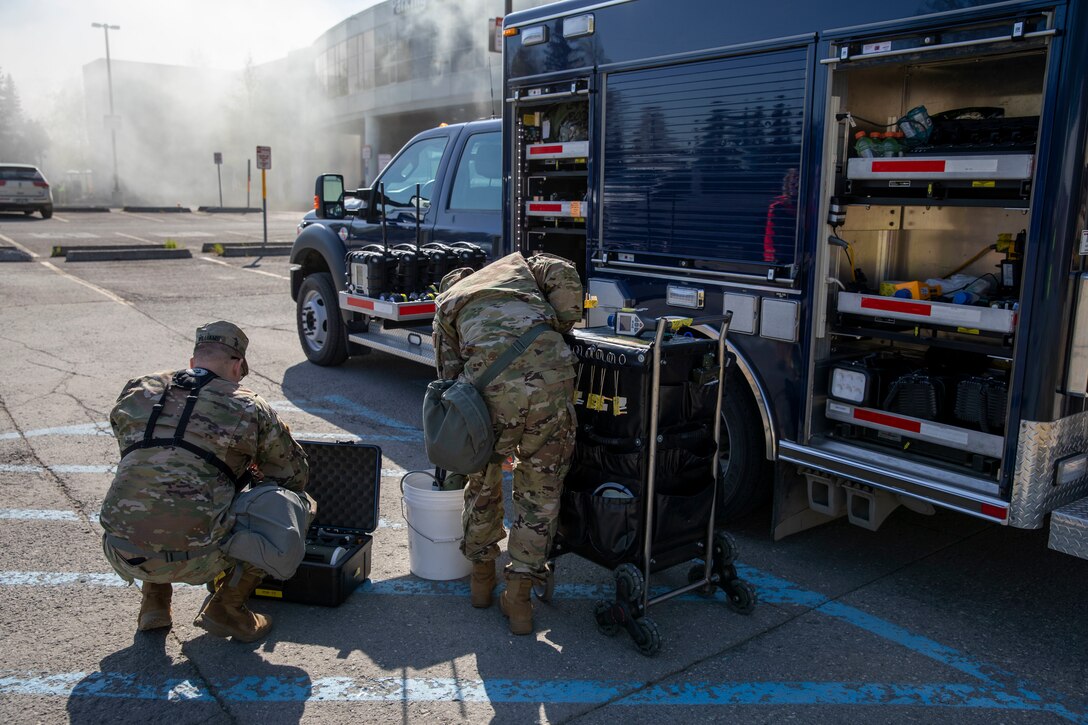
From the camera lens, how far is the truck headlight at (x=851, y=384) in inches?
163

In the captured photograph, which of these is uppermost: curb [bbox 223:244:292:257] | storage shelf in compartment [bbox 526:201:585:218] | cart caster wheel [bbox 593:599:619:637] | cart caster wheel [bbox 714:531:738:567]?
storage shelf in compartment [bbox 526:201:585:218]

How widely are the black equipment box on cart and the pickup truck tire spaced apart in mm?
4947

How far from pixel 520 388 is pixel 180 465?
1.31 m

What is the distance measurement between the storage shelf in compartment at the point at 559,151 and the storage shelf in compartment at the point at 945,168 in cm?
177

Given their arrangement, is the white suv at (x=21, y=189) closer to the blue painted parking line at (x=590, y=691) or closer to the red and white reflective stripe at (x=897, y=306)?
the blue painted parking line at (x=590, y=691)

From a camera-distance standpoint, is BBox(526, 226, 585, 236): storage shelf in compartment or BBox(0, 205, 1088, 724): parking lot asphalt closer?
BBox(0, 205, 1088, 724): parking lot asphalt

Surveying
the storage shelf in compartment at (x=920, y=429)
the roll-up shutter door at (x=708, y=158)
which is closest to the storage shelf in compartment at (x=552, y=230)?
the roll-up shutter door at (x=708, y=158)

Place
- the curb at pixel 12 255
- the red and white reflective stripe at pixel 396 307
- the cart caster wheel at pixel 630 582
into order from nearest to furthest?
the cart caster wheel at pixel 630 582, the red and white reflective stripe at pixel 396 307, the curb at pixel 12 255

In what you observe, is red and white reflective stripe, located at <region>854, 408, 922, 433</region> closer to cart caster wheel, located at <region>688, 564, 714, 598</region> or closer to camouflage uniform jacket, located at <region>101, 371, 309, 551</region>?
cart caster wheel, located at <region>688, 564, 714, 598</region>

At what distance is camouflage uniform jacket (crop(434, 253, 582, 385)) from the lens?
347cm

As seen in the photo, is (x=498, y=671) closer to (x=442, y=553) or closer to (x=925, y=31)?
(x=442, y=553)

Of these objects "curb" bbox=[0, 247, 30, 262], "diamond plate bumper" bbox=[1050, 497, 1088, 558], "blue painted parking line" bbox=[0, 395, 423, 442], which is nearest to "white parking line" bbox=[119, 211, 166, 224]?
"curb" bbox=[0, 247, 30, 262]

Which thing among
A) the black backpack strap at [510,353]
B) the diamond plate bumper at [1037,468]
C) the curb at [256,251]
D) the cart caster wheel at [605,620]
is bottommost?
the cart caster wheel at [605,620]

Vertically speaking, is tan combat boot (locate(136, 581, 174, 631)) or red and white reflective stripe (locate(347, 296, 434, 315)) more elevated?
red and white reflective stripe (locate(347, 296, 434, 315))
